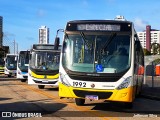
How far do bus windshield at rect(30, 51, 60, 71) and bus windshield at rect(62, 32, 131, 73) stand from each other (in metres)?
9.11

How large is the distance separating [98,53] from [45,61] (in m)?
10.0

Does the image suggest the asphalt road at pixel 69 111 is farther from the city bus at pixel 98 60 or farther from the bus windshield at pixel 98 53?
the bus windshield at pixel 98 53

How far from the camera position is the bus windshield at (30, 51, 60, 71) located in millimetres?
21984

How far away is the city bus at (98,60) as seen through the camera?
1218cm

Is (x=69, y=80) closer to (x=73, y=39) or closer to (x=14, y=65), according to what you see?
(x=73, y=39)

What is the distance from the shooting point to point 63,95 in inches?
501

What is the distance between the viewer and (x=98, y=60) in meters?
12.4

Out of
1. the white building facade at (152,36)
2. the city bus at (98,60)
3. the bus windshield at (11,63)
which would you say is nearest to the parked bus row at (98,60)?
the city bus at (98,60)

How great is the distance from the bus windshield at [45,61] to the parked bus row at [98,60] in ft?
29.7

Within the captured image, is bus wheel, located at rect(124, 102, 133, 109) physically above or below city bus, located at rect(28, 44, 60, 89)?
below

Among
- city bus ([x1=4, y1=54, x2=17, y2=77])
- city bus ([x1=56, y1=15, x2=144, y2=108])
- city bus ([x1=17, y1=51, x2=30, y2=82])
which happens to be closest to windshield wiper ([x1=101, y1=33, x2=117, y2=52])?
city bus ([x1=56, y1=15, x2=144, y2=108])

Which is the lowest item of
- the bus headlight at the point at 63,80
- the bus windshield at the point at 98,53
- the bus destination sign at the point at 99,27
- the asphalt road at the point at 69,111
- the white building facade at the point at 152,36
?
the asphalt road at the point at 69,111

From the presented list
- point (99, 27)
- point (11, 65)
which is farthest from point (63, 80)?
point (11, 65)

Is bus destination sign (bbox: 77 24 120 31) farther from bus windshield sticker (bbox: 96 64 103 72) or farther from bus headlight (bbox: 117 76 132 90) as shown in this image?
bus headlight (bbox: 117 76 132 90)
